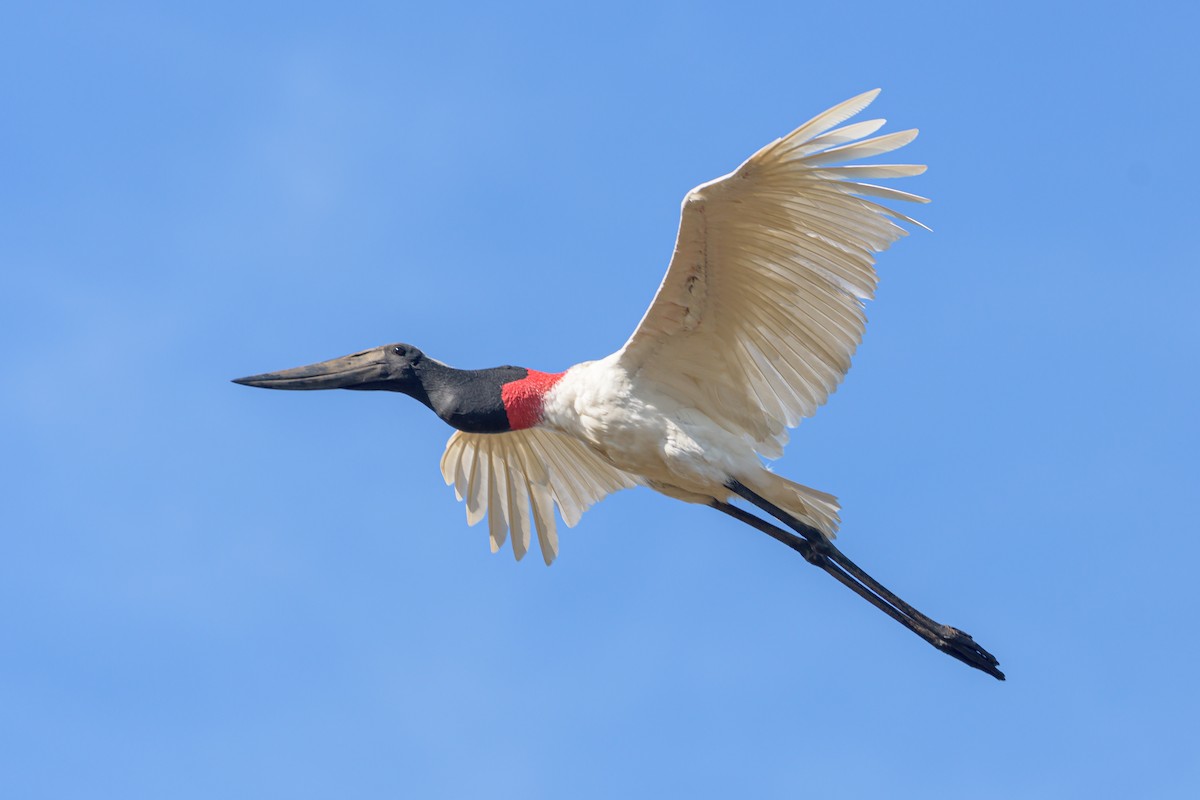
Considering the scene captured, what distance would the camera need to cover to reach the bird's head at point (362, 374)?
1330 cm

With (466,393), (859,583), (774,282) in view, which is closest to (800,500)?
(859,583)

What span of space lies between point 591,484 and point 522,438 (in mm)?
629

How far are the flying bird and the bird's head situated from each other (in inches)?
0.4

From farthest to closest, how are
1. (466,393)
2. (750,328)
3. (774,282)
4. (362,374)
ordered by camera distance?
(362,374) < (466,393) < (750,328) < (774,282)

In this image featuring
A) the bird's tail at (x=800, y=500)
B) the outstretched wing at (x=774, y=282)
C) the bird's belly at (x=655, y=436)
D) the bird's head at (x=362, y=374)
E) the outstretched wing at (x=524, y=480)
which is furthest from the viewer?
the outstretched wing at (x=524, y=480)

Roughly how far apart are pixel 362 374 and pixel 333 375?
21cm

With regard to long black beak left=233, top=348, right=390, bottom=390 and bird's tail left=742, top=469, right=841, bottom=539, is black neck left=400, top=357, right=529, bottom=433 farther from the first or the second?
bird's tail left=742, top=469, right=841, bottom=539

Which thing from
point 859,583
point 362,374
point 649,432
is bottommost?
point 859,583

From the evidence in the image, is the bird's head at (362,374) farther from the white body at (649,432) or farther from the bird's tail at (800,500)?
the bird's tail at (800,500)

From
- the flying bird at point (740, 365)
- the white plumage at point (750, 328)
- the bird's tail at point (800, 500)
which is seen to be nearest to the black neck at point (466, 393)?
the flying bird at point (740, 365)

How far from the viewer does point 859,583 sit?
40.7ft

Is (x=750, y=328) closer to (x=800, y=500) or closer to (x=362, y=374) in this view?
(x=800, y=500)

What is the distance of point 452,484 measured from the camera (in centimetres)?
1438

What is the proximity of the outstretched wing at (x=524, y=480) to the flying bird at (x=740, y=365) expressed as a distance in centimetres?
65
